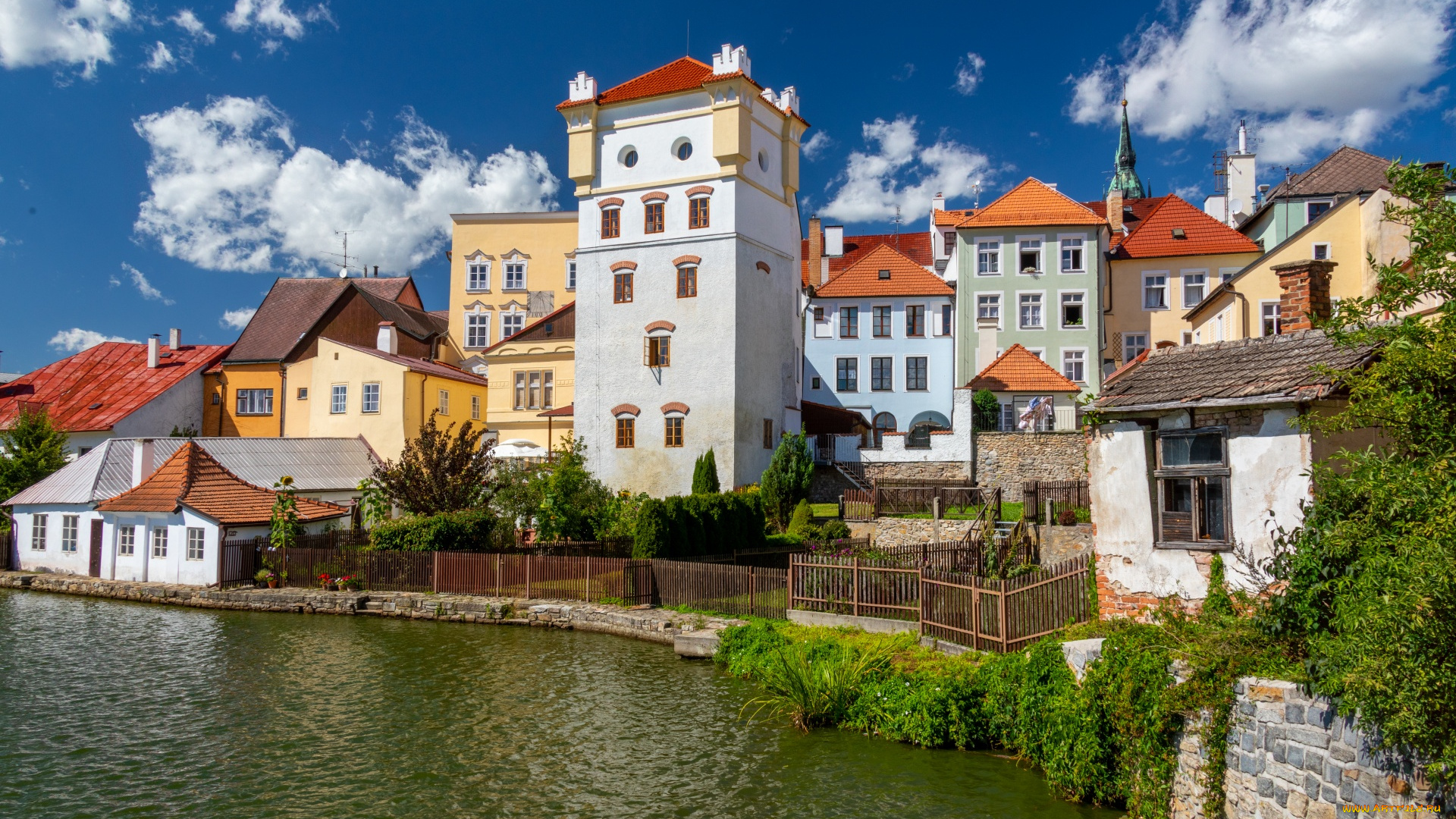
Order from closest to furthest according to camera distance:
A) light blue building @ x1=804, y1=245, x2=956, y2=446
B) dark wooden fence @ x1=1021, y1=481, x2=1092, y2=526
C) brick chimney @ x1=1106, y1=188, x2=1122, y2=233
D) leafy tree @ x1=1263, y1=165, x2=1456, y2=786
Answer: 1. leafy tree @ x1=1263, y1=165, x2=1456, y2=786
2. dark wooden fence @ x1=1021, y1=481, x2=1092, y2=526
3. light blue building @ x1=804, y1=245, x2=956, y2=446
4. brick chimney @ x1=1106, y1=188, x2=1122, y2=233

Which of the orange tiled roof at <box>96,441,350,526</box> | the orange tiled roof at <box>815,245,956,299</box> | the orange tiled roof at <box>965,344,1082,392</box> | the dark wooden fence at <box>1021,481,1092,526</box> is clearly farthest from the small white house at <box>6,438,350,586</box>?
the orange tiled roof at <box>815,245,956,299</box>

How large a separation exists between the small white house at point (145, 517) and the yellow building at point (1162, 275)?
35338mm

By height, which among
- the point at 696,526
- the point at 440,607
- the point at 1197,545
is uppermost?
the point at 1197,545

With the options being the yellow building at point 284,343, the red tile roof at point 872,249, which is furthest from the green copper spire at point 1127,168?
the yellow building at point 284,343

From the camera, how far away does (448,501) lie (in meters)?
30.2

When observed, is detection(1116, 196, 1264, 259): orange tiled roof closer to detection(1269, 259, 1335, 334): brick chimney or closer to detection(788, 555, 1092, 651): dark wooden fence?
detection(788, 555, 1092, 651): dark wooden fence

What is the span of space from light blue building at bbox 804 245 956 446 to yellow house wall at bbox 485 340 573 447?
1284 cm

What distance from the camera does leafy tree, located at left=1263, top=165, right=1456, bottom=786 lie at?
7090mm

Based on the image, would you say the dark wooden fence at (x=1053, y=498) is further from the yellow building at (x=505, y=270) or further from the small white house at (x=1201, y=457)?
the yellow building at (x=505, y=270)

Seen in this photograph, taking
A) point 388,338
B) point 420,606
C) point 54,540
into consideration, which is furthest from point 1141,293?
point 54,540

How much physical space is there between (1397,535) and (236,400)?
163ft

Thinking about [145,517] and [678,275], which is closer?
[145,517]

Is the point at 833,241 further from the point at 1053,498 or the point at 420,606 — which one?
the point at 420,606

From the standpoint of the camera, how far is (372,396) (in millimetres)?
40781
